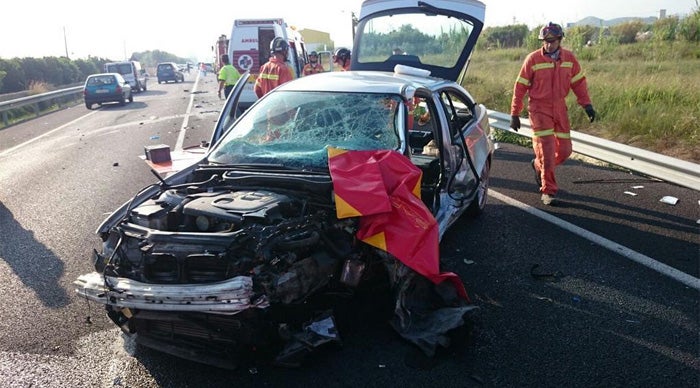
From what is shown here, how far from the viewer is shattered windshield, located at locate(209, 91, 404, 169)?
13.5 ft

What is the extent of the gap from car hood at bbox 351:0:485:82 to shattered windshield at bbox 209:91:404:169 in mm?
3308

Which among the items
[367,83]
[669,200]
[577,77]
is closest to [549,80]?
[577,77]

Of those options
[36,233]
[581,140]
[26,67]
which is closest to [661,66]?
[581,140]

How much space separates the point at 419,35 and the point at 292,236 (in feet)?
17.9

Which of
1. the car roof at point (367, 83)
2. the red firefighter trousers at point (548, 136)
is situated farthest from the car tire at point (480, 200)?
the car roof at point (367, 83)

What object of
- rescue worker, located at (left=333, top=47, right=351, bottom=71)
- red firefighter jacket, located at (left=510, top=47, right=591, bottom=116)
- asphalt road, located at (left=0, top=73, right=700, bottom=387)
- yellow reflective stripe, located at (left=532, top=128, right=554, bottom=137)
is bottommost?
asphalt road, located at (left=0, top=73, right=700, bottom=387)

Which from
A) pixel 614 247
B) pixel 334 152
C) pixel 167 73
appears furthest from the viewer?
pixel 167 73

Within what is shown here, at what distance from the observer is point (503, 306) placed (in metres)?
3.89

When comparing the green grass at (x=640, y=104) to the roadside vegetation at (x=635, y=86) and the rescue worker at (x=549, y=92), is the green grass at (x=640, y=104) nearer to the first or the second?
the roadside vegetation at (x=635, y=86)

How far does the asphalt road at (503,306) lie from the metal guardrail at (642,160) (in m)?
0.16

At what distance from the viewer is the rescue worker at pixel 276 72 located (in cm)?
850

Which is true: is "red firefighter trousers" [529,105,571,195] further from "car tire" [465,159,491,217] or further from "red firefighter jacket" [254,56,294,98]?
"red firefighter jacket" [254,56,294,98]

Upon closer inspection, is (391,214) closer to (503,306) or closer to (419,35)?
(503,306)

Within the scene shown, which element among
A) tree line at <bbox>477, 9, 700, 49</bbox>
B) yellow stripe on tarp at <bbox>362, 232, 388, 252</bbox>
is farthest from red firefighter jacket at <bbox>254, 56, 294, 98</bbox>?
tree line at <bbox>477, 9, 700, 49</bbox>
